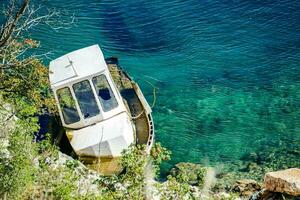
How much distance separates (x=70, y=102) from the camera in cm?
1421

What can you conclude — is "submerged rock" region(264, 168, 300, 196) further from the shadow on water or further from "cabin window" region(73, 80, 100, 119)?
the shadow on water

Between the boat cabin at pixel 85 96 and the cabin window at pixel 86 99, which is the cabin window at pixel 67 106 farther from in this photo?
the cabin window at pixel 86 99

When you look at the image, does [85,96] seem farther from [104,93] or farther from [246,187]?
[246,187]

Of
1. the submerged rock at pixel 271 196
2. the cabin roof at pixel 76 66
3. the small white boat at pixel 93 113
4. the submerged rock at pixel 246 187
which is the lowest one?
the submerged rock at pixel 246 187

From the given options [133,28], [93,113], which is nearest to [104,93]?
[93,113]

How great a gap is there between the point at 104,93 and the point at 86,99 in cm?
57

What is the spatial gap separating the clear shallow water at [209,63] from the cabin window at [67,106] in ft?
12.2

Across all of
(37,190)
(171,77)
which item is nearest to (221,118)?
(171,77)

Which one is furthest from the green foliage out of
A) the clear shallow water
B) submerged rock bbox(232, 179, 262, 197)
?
the clear shallow water

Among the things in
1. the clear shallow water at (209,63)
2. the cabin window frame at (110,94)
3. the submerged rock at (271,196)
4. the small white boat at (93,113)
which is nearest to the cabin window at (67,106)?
the small white boat at (93,113)

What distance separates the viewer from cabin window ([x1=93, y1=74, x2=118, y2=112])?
14.4 meters

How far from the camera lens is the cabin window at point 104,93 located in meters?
14.4

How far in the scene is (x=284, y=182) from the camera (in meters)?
8.02

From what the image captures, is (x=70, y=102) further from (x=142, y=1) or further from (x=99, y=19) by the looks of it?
(x=142, y=1)
